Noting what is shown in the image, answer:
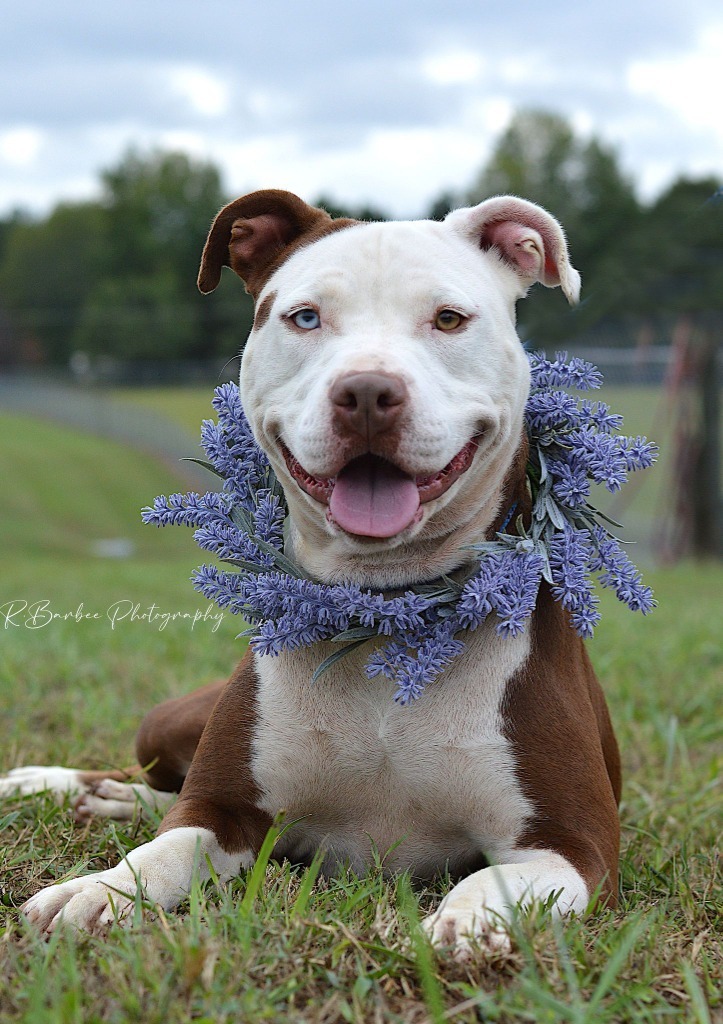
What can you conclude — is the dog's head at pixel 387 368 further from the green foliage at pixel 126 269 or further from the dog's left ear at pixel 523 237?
the green foliage at pixel 126 269

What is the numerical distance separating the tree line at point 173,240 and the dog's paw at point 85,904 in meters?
34.3

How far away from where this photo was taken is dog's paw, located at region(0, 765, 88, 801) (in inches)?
123

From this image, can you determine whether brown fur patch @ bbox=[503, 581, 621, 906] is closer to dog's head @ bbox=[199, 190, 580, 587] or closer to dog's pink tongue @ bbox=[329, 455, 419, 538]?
dog's head @ bbox=[199, 190, 580, 587]

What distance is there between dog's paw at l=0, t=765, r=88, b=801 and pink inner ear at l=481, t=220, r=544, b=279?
69.9 inches

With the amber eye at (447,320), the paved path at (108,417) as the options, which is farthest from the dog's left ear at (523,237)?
the paved path at (108,417)

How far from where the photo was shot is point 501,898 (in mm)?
2148

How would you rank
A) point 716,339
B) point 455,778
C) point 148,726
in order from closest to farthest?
1. point 455,778
2. point 148,726
3. point 716,339

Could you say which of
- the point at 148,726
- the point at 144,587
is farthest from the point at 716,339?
the point at 148,726

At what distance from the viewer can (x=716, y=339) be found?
1455 centimetres

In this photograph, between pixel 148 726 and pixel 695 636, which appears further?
pixel 695 636

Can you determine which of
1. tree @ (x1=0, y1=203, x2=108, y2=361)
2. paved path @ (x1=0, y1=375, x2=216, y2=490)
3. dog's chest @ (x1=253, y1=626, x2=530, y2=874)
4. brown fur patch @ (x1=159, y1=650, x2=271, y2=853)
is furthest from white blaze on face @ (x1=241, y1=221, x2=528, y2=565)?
tree @ (x1=0, y1=203, x2=108, y2=361)

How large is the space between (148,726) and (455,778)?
1202mm

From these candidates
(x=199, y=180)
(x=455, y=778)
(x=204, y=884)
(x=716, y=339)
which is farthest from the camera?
Answer: (x=199, y=180)

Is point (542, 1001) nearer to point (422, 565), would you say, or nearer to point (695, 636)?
point (422, 565)
